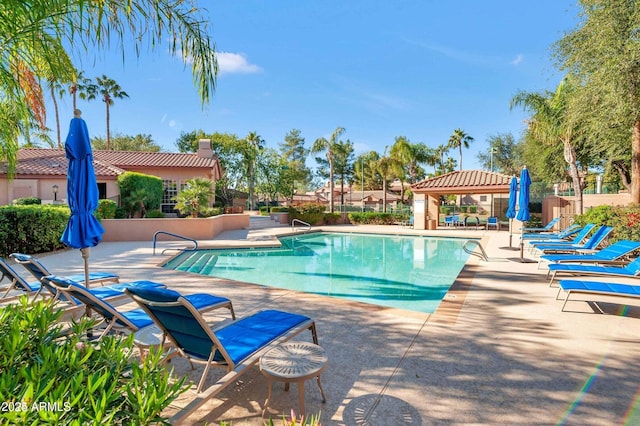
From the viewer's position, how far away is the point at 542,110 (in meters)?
18.5

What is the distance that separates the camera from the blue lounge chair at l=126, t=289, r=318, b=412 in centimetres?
257

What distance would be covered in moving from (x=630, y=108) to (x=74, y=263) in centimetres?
1783

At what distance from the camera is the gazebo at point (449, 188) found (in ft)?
64.4

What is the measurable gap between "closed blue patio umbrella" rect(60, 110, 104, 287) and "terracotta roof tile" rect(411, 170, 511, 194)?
63.0 ft

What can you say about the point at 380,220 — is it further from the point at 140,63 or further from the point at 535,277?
the point at 140,63

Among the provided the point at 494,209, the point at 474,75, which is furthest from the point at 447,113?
the point at 494,209

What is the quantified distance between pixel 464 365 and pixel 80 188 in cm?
526

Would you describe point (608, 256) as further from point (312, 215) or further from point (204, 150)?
point (204, 150)

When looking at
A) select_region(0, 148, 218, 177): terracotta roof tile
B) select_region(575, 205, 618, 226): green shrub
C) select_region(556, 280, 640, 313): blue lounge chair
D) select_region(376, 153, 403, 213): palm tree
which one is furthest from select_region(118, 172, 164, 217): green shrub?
select_region(575, 205, 618, 226): green shrub

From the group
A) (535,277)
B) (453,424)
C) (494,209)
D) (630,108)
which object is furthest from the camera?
(494,209)

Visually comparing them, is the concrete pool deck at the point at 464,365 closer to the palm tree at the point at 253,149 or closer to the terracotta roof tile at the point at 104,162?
the terracotta roof tile at the point at 104,162

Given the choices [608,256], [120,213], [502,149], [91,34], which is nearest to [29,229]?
[120,213]

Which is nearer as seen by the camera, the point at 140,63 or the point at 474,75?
the point at 140,63

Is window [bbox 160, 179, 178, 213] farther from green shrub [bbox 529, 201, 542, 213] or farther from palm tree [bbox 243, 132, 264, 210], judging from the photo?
green shrub [bbox 529, 201, 542, 213]
